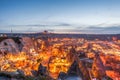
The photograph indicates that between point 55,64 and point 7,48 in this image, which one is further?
point 7,48

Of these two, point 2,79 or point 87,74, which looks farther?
point 87,74

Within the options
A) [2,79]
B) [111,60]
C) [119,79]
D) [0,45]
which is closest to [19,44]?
[0,45]

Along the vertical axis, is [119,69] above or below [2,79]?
below

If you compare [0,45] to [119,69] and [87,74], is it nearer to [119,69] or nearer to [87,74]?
[119,69]

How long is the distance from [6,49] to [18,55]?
141cm

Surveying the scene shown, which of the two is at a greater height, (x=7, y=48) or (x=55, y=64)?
(x=7, y=48)

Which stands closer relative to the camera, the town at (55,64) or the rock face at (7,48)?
the town at (55,64)

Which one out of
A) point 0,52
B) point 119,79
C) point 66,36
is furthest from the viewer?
point 66,36

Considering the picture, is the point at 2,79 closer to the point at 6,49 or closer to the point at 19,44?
the point at 6,49

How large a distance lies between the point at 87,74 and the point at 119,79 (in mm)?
6331

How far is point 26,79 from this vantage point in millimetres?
6941

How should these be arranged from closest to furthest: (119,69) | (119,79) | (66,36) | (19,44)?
(119,79) < (119,69) < (19,44) < (66,36)

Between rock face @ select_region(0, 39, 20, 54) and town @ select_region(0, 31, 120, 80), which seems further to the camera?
rock face @ select_region(0, 39, 20, 54)

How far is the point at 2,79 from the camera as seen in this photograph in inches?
283
